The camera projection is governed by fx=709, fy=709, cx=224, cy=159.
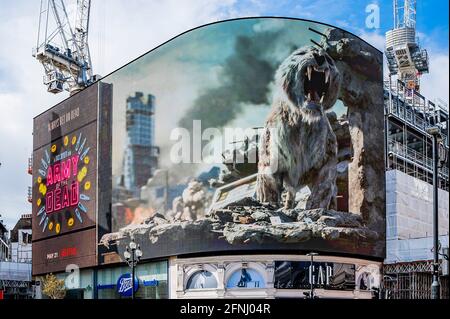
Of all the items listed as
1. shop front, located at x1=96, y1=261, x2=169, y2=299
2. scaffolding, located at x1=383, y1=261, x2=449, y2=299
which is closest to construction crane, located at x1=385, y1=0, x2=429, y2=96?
scaffolding, located at x1=383, y1=261, x2=449, y2=299

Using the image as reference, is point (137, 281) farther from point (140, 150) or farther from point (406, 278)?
point (406, 278)

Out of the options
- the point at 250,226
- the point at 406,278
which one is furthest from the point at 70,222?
the point at 406,278

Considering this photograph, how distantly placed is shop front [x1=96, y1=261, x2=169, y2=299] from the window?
21.8 inches

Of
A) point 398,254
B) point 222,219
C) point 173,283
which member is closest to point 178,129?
point 222,219

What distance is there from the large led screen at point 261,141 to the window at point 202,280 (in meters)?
0.51

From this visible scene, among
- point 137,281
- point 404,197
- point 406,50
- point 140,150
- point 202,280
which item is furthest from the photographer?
point 137,281

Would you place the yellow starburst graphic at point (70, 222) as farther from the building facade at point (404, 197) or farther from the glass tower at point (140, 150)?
the building facade at point (404, 197)

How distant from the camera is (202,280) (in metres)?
13.8

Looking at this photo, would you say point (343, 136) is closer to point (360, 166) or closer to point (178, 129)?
point (360, 166)

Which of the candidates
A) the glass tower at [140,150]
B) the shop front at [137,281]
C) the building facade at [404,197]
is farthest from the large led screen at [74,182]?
the building facade at [404,197]

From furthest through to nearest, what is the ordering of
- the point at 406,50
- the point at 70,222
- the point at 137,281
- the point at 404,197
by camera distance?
1. the point at 70,222
2. the point at 137,281
3. the point at 404,197
4. the point at 406,50

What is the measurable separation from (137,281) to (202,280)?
1580 millimetres

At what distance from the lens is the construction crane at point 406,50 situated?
291 cm
